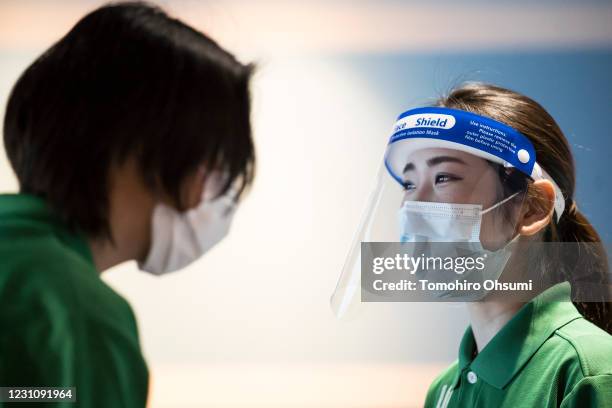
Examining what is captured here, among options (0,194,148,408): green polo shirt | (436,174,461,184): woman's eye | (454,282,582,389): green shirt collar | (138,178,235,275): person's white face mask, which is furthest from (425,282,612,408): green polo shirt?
(0,194,148,408): green polo shirt

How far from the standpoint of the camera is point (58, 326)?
2.55 ft

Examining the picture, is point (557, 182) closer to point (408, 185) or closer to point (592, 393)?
point (408, 185)

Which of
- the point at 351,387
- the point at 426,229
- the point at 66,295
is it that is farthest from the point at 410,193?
the point at 66,295

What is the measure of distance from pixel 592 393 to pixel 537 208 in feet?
1.15

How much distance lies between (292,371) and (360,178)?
44 cm

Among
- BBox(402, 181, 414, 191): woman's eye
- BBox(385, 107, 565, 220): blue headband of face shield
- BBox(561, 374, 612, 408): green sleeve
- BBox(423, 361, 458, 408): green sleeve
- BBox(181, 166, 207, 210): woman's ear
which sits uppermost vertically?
BBox(385, 107, 565, 220): blue headband of face shield

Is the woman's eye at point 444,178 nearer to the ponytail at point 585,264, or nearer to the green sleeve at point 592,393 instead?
the ponytail at point 585,264

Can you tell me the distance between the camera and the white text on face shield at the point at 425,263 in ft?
4.45

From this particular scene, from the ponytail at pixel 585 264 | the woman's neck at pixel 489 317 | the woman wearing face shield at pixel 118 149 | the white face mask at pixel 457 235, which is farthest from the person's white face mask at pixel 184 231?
the ponytail at pixel 585 264

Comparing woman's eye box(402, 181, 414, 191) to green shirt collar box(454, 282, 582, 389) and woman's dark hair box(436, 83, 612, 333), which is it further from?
green shirt collar box(454, 282, 582, 389)

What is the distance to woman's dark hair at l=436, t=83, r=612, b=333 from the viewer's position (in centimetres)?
137

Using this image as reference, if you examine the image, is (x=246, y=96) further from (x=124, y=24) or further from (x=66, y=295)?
(x=66, y=295)

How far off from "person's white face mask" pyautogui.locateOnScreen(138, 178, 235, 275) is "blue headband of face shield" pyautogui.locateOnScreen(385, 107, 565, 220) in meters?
0.45

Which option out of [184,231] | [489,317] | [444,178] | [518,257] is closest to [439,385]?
[489,317]
